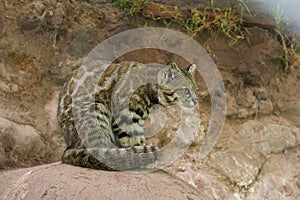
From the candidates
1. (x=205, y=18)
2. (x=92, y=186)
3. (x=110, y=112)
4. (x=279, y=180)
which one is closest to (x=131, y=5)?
(x=205, y=18)

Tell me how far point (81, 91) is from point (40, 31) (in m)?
1.34

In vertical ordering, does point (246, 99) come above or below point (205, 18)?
below

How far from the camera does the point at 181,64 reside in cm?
546

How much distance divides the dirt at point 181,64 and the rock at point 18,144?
2 centimetres

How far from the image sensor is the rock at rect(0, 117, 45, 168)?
4.25 m

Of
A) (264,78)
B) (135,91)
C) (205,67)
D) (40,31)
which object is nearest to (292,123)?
(264,78)

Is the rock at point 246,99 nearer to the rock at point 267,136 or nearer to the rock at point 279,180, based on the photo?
the rock at point 267,136

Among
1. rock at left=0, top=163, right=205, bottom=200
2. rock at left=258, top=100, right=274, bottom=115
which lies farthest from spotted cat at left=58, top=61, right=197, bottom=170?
rock at left=258, top=100, right=274, bottom=115

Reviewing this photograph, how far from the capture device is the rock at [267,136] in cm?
515

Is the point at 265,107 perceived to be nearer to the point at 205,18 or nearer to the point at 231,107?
the point at 231,107

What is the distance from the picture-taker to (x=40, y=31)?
5207 mm

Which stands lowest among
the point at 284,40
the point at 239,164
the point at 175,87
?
the point at 239,164

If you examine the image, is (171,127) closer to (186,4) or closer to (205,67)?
(205,67)

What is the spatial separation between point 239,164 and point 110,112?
147cm
